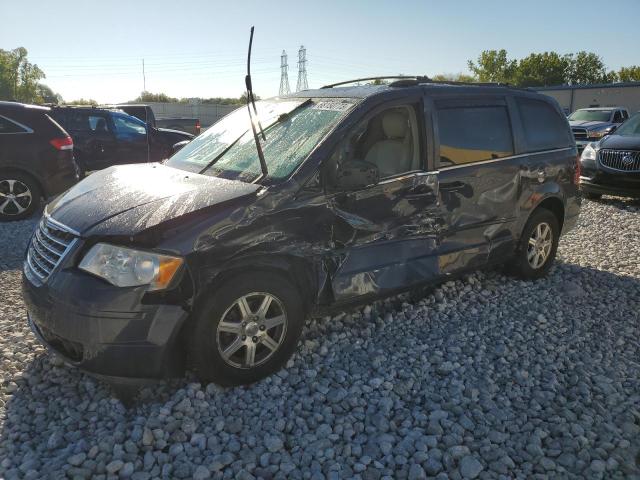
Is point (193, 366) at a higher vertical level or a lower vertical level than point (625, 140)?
lower

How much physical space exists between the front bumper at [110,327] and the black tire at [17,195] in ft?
18.1

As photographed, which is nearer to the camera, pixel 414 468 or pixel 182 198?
pixel 414 468

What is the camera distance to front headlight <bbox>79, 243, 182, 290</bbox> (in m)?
2.81

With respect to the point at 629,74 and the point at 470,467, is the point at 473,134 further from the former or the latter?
the point at 629,74

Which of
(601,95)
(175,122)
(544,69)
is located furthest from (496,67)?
(175,122)

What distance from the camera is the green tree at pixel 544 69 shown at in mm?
74062

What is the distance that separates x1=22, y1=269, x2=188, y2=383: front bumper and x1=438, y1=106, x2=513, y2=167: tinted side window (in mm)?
2441

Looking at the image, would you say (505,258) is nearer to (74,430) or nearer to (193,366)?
(193,366)

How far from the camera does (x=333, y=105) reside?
3.89 m

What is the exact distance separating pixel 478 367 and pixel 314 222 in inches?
57.6

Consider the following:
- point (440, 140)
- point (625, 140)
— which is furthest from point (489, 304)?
point (625, 140)

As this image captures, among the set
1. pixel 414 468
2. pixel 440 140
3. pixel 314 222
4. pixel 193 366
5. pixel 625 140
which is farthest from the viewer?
pixel 625 140

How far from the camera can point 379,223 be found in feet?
12.1

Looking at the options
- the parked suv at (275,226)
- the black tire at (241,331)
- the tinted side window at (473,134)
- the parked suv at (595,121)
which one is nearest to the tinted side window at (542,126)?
the parked suv at (275,226)
